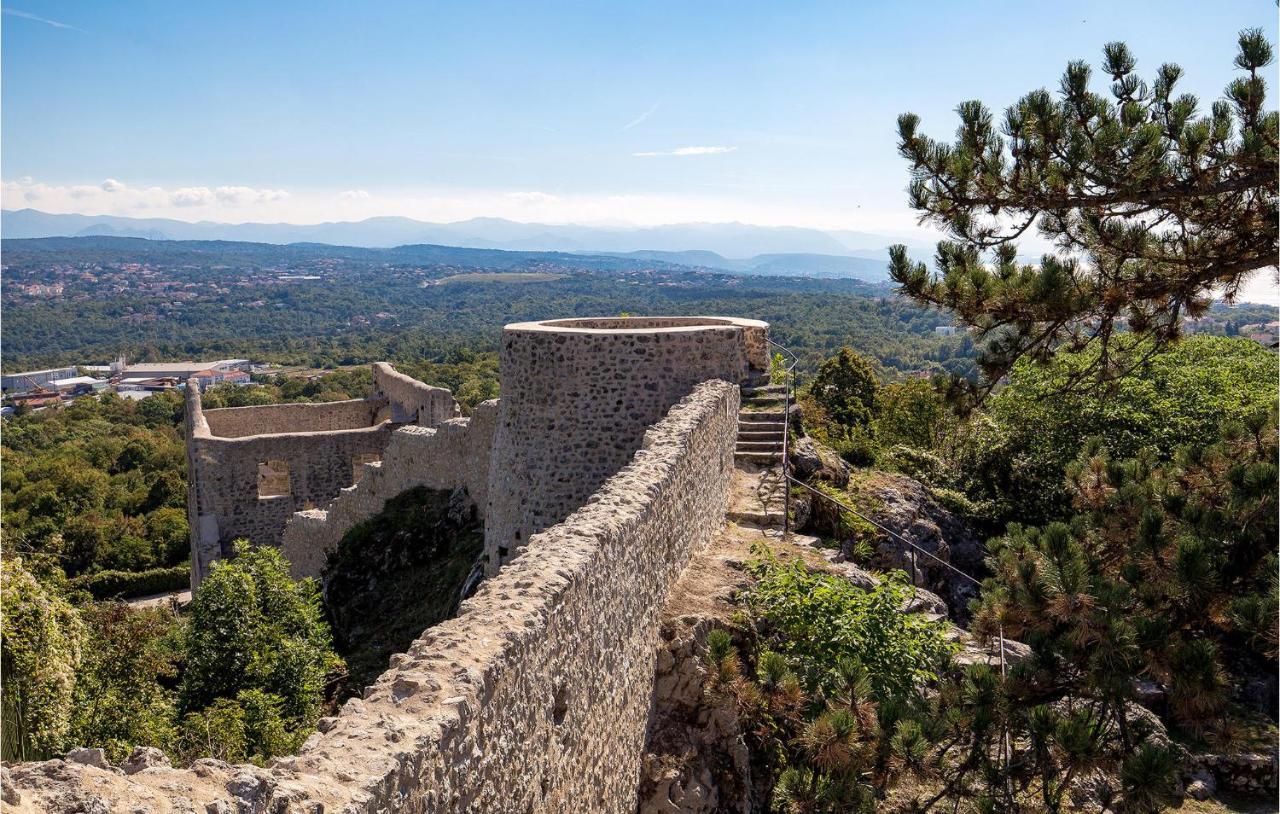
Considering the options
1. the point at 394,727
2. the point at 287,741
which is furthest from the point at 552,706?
the point at 287,741

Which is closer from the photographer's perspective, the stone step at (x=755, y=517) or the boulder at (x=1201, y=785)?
the boulder at (x=1201, y=785)

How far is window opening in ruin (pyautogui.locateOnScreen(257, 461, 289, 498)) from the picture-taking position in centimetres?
2142

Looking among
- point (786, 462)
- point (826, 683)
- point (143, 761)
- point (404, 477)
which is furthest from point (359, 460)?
point (143, 761)

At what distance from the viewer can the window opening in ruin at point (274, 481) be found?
70.3 feet

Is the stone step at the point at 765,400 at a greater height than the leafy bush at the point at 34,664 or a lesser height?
greater

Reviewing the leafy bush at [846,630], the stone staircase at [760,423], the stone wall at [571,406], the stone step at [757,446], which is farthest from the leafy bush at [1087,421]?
the leafy bush at [846,630]

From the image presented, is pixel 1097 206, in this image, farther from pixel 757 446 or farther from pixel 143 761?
pixel 143 761

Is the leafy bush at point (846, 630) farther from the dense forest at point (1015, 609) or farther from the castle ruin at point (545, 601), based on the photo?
the castle ruin at point (545, 601)

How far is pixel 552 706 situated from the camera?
5215 millimetres

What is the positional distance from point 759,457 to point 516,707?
8815 mm

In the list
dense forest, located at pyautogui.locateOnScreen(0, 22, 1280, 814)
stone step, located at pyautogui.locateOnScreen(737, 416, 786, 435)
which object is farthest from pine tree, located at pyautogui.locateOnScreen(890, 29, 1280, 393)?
stone step, located at pyautogui.locateOnScreen(737, 416, 786, 435)

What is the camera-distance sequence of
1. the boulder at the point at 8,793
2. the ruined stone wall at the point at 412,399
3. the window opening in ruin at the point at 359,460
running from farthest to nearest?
the window opening in ruin at the point at 359,460 < the ruined stone wall at the point at 412,399 < the boulder at the point at 8,793

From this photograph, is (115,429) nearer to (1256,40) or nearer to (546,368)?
(546,368)

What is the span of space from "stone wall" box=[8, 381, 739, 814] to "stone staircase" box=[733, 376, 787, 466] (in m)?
4.57
